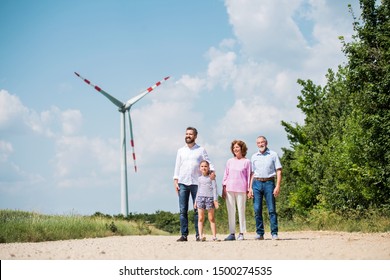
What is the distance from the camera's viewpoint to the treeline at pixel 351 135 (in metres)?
16.7

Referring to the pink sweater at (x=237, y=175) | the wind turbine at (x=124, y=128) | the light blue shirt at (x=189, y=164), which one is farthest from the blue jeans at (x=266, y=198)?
the wind turbine at (x=124, y=128)

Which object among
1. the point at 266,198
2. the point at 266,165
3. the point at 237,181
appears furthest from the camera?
the point at 237,181

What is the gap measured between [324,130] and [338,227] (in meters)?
12.4

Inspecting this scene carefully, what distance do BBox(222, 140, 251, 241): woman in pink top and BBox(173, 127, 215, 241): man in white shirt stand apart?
0.51m

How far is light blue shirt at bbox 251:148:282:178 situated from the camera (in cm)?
1013

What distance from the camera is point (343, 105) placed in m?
27.6

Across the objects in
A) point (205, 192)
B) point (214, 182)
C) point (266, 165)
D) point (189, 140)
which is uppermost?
point (189, 140)

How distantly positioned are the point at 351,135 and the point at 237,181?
1212 cm

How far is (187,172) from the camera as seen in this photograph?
1013cm

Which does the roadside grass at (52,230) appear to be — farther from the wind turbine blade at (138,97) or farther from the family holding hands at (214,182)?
the wind turbine blade at (138,97)

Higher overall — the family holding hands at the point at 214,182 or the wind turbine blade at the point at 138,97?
the wind turbine blade at the point at 138,97

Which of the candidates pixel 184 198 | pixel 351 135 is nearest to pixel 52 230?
pixel 184 198

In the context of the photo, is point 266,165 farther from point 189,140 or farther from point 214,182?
point 189,140
